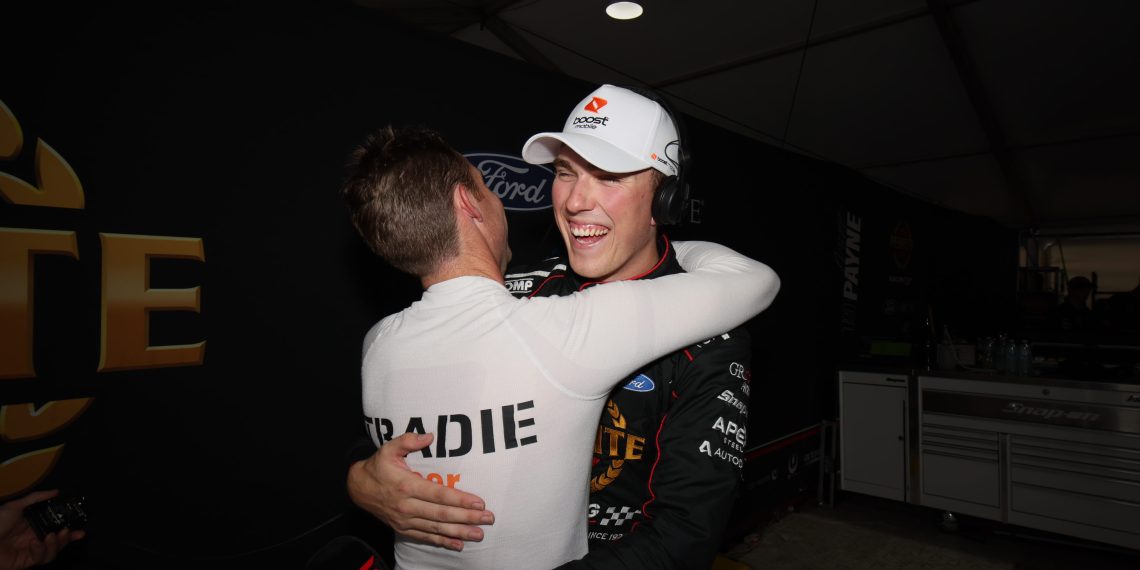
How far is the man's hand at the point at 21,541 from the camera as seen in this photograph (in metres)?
1.49

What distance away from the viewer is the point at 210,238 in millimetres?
1829

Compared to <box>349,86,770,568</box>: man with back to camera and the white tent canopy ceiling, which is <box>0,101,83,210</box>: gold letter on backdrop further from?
the white tent canopy ceiling

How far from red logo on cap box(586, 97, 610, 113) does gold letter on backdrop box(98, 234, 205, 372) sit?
127 centimetres

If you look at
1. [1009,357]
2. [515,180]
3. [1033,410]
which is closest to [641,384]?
[515,180]

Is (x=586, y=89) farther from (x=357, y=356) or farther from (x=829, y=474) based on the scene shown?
(x=829, y=474)

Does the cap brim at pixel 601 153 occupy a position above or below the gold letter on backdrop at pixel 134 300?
above

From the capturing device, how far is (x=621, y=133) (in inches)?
54.0

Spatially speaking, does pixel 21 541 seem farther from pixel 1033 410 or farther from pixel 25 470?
pixel 1033 410

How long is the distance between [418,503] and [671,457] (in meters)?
0.49

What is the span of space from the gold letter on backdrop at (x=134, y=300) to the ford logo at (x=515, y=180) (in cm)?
115

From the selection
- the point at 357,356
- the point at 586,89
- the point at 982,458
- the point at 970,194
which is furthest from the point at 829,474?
the point at 970,194

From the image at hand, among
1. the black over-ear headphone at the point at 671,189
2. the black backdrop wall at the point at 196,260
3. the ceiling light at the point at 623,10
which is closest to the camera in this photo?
the black over-ear headphone at the point at 671,189

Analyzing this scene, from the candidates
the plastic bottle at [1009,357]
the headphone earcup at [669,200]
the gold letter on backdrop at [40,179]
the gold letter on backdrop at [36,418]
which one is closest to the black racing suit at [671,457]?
the headphone earcup at [669,200]

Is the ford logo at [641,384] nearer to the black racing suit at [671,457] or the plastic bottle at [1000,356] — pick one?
the black racing suit at [671,457]
